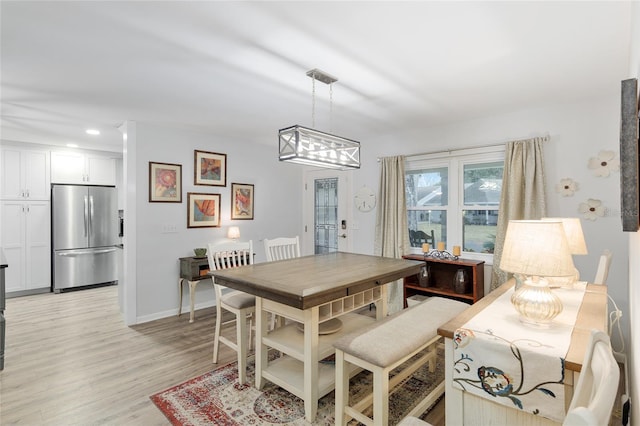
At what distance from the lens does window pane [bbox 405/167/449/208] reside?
4.20 meters

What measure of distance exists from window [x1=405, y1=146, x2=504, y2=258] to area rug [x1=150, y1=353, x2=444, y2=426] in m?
1.89

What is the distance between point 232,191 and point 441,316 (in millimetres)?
3527

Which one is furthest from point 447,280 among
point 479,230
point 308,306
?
point 308,306

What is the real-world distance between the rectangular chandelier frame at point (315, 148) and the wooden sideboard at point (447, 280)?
6.04 feet

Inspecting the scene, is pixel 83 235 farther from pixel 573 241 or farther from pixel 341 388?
pixel 573 241

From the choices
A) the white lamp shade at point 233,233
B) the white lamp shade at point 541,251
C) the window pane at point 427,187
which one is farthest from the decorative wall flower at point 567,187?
the white lamp shade at point 233,233

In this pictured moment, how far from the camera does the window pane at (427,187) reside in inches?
165

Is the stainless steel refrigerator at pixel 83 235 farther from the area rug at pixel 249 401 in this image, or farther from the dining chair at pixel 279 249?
the area rug at pixel 249 401

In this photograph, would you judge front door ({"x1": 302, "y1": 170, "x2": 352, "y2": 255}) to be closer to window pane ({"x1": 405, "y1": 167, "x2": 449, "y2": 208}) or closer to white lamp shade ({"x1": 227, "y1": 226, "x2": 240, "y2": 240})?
window pane ({"x1": 405, "y1": 167, "x2": 449, "y2": 208})

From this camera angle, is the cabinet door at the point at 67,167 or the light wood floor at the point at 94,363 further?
the cabinet door at the point at 67,167

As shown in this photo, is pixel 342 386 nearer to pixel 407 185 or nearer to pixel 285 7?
pixel 285 7

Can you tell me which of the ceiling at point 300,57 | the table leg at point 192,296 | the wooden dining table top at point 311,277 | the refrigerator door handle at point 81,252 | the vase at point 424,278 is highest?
the ceiling at point 300,57

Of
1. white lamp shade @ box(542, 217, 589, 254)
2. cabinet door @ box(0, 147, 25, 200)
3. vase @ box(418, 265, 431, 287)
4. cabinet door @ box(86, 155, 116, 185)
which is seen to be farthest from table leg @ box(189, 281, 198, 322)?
white lamp shade @ box(542, 217, 589, 254)

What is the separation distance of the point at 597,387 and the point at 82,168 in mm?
6936
